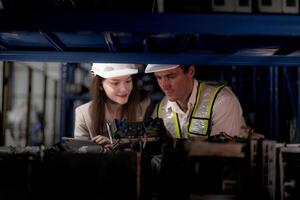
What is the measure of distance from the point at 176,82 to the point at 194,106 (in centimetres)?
40

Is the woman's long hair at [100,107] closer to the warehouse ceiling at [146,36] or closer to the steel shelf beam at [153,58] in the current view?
the warehouse ceiling at [146,36]

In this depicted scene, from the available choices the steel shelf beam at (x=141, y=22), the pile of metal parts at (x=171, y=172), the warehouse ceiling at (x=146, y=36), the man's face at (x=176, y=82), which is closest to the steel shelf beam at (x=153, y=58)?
the warehouse ceiling at (x=146, y=36)

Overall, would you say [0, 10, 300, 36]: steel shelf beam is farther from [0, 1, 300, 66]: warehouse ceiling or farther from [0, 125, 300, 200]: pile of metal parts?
[0, 125, 300, 200]: pile of metal parts

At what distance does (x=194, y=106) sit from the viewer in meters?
5.23

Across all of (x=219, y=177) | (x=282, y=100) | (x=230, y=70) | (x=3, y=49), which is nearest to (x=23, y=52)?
(x=3, y=49)

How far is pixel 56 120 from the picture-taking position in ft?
48.1

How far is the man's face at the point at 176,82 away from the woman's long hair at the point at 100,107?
84cm

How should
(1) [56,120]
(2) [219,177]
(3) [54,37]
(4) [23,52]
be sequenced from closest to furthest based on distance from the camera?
(2) [219,177], (3) [54,37], (4) [23,52], (1) [56,120]

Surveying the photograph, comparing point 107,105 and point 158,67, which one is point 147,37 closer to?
point 158,67

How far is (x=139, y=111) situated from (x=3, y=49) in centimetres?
266

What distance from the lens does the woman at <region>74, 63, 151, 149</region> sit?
5.86 meters

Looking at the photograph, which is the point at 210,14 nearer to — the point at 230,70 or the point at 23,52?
the point at 23,52

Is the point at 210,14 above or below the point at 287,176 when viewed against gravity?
above

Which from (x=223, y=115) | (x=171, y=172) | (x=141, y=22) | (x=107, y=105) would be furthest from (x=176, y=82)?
(x=141, y=22)
